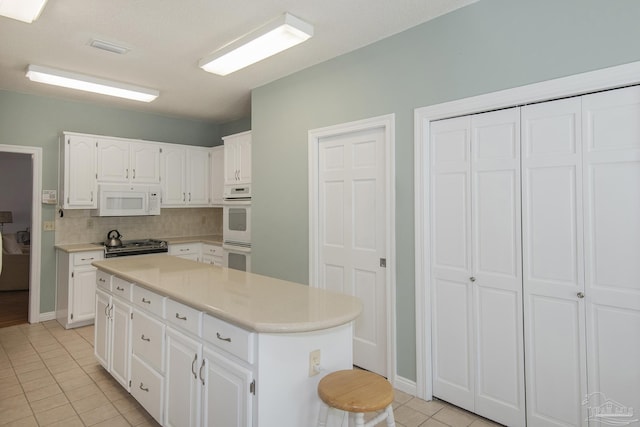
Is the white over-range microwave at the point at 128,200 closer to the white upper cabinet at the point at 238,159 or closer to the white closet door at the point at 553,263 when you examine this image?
the white upper cabinet at the point at 238,159

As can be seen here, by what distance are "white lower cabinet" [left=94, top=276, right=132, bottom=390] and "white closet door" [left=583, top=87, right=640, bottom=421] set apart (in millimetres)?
2887

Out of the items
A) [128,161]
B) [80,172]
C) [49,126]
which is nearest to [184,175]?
[128,161]

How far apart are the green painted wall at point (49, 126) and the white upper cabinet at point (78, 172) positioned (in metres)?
0.18

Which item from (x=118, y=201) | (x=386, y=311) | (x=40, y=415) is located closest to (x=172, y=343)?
(x=40, y=415)

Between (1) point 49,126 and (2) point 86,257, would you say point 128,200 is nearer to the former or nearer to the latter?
(2) point 86,257

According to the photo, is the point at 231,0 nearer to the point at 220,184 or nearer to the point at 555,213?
the point at 555,213

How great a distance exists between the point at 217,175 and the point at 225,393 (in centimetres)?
427

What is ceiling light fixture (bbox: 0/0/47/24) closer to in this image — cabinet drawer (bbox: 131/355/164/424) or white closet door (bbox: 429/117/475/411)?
cabinet drawer (bbox: 131/355/164/424)

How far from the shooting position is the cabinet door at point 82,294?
14.2ft

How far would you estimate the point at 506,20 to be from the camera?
2330 mm

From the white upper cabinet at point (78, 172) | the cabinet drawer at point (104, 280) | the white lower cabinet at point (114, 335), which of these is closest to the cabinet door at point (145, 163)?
the white upper cabinet at point (78, 172)

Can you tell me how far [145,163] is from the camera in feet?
16.8

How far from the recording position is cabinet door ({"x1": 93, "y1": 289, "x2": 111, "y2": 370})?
295cm

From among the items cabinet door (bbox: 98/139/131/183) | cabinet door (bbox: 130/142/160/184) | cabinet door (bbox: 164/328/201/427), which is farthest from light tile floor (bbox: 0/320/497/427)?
cabinet door (bbox: 130/142/160/184)
